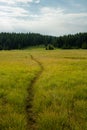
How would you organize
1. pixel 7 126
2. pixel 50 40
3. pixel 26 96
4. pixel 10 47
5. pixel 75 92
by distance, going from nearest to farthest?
pixel 7 126 < pixel 26 96 < pixel 75 92 < pixel 10 47 < pixel 50 40

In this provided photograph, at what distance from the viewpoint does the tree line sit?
135 m

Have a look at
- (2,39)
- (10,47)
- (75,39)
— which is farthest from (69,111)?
(2,39)

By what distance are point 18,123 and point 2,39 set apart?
158893mm

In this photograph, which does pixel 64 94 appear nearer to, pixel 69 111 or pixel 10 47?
pixel 69 111

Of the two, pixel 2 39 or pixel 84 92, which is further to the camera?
pixel 2 39

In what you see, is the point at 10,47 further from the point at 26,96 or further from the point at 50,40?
the point at 26,96

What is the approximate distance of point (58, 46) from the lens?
471 ft

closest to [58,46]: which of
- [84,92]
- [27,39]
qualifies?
[27,39]

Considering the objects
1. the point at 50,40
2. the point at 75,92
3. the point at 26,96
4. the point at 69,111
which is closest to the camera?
the point at 69,111

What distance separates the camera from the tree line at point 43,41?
13525 cm

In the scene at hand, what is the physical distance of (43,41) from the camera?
169 meters

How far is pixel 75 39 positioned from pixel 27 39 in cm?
3739

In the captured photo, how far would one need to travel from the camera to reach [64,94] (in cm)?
1261

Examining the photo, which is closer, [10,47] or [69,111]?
[69,111]
